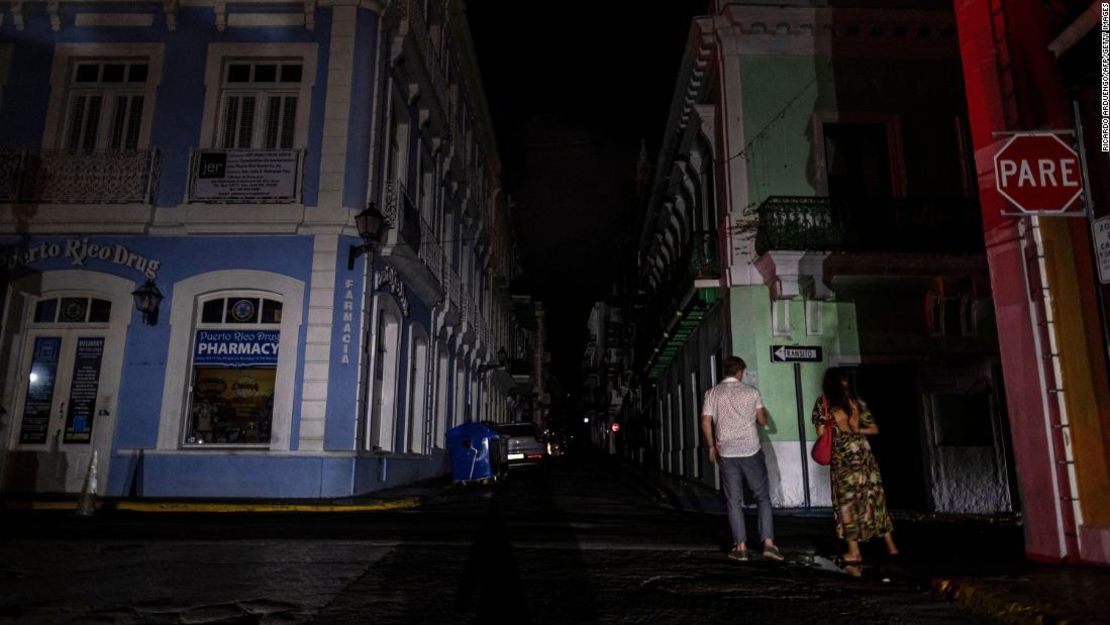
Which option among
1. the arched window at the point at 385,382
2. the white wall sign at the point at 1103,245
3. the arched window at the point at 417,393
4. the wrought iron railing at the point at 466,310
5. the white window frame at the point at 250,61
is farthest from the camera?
the wrought iron railing at the point at 466,310

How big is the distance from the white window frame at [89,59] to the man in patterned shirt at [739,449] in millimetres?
12070

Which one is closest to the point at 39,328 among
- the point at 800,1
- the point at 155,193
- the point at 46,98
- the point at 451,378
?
the point at 155,193

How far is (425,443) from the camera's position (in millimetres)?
17766

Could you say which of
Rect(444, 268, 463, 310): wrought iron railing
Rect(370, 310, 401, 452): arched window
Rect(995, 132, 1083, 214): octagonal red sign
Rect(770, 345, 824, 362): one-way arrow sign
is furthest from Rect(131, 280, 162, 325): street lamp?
Rect(995, 132, 1083, 214): octagonal red sign

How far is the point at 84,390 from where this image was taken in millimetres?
12375

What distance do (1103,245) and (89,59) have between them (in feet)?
53.3

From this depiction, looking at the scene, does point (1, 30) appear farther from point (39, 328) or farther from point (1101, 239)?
point (1101, 239)

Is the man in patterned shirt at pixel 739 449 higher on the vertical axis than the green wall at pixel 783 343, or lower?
lower

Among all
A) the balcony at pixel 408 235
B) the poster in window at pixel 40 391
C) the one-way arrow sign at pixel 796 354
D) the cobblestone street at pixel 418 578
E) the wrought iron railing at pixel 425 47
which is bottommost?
the cobblestone street at pixel 418 578

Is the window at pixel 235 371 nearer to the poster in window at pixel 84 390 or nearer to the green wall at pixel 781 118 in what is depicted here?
the poster in window at pixel 84 390

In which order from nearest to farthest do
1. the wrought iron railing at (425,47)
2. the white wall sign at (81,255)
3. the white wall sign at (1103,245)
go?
1. the white wall sign at (1103,245)
2. the white wall sign at (81,255)
3. the wrought iron railing at (425,47)

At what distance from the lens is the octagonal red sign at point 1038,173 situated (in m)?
5.41

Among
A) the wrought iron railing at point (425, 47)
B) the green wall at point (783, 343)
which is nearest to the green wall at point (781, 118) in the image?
the green wall at point (783, 343)

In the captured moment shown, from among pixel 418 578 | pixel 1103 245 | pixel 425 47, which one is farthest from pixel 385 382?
pixel 1103 245
